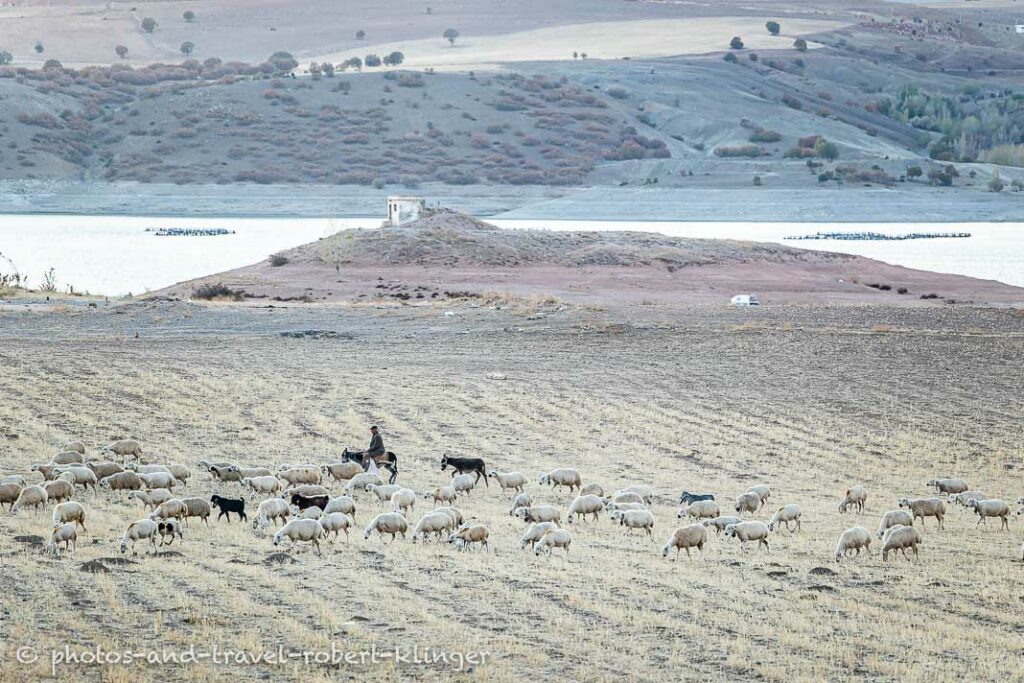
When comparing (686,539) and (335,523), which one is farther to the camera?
(335,523)

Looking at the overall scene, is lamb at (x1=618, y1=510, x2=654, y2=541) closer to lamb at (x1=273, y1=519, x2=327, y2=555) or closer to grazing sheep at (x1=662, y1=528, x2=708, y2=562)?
grazing sheep at (x1=662, y1=528, x2=708, y2=562)

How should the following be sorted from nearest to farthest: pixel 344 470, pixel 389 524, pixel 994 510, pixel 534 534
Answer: pixel 534 534 → pixel 389 524 → pixel 994 510 → pixel 344 470

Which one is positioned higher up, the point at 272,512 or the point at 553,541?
the point at 272,512

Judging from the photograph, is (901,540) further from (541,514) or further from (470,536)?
Answer: (470,536)

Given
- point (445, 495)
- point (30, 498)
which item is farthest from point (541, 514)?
point (30, 498)

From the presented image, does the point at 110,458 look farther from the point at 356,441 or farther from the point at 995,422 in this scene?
the point at 995,422

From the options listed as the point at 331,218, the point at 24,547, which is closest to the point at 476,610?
the point at 24,547

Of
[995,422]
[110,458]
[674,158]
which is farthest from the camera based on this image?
[674,158]

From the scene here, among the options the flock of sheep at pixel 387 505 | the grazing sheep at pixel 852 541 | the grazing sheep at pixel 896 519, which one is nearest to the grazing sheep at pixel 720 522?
the flock of sheep at pixel 387 505
